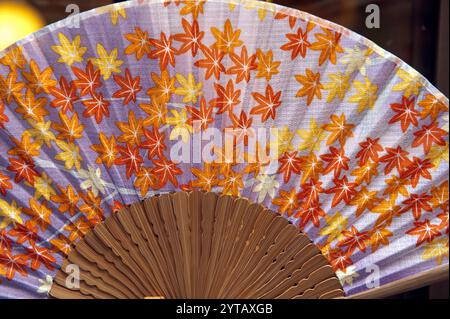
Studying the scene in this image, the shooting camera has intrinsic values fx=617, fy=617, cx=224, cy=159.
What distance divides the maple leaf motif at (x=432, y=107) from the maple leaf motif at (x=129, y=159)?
0.43 meters

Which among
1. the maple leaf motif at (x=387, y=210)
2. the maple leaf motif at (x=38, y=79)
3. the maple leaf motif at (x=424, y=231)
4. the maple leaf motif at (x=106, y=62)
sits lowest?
the maple leaf motif at (x=424, y=231)

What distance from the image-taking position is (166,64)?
0.90 metres

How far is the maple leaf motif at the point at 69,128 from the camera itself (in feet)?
3.00

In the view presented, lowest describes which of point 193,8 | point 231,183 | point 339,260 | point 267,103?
point 339,260

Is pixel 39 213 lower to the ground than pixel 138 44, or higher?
lower

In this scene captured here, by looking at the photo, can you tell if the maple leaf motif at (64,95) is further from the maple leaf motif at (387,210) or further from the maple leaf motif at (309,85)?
the maple leaf motif at (387,210)

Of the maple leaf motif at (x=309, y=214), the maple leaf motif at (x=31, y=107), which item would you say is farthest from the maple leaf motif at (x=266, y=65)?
the maple leaf motif at (x=31, y=107)

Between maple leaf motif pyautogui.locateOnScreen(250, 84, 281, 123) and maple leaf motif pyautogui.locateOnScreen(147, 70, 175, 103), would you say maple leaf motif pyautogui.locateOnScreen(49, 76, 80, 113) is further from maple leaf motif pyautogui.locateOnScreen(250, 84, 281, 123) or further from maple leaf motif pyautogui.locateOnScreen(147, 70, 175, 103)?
maple leaf motif pyautogui.locateOnScreen(250, 84, 281, 123)

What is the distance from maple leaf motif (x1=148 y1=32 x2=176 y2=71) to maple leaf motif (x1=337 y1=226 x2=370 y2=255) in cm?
37

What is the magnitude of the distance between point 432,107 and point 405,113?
0.04 m

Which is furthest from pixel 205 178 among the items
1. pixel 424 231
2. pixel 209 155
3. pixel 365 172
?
pixel 424 231

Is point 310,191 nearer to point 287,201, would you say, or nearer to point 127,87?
point 287,201

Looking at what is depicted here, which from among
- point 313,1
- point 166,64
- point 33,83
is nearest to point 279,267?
point 166,64

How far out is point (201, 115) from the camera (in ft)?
2.97
